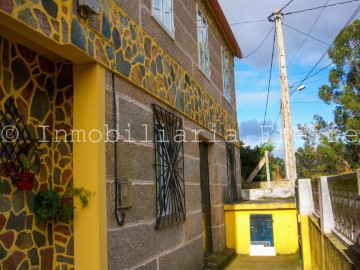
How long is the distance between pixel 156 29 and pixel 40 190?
298 centimetres

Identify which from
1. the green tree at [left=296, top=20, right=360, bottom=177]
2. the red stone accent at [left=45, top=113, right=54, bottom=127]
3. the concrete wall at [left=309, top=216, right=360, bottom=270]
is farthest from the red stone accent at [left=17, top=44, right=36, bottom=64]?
A: the green tree at [left=296, top=20, right=360, bottom=177]

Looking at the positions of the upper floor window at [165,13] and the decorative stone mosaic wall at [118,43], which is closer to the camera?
the decorative stone mosaic wall at [118,43]

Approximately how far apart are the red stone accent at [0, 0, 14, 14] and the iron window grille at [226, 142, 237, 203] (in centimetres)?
822

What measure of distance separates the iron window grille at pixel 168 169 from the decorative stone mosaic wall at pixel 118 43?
31 centimetres

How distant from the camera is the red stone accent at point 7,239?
126 inches

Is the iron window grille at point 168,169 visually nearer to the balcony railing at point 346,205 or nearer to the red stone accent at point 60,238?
the red stone accent at point 60,238

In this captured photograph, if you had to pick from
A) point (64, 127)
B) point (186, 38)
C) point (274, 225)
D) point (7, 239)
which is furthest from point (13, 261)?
point (274, 225)

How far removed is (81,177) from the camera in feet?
12.4

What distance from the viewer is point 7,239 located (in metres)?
3.25

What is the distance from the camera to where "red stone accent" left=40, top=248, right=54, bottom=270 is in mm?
3617

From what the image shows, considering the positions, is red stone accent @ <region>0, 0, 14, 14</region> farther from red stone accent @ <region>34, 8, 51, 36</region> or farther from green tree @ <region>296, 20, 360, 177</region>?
green tree @ <region>296, 20, 360, 177</region>

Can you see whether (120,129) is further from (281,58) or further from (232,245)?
Answer: (281,58)

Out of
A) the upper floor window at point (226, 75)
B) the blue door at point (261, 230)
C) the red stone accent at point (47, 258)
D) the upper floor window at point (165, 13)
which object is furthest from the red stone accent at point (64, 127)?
the upper floor window at point (226, 75)

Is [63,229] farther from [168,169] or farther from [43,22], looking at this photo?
[168,169]
